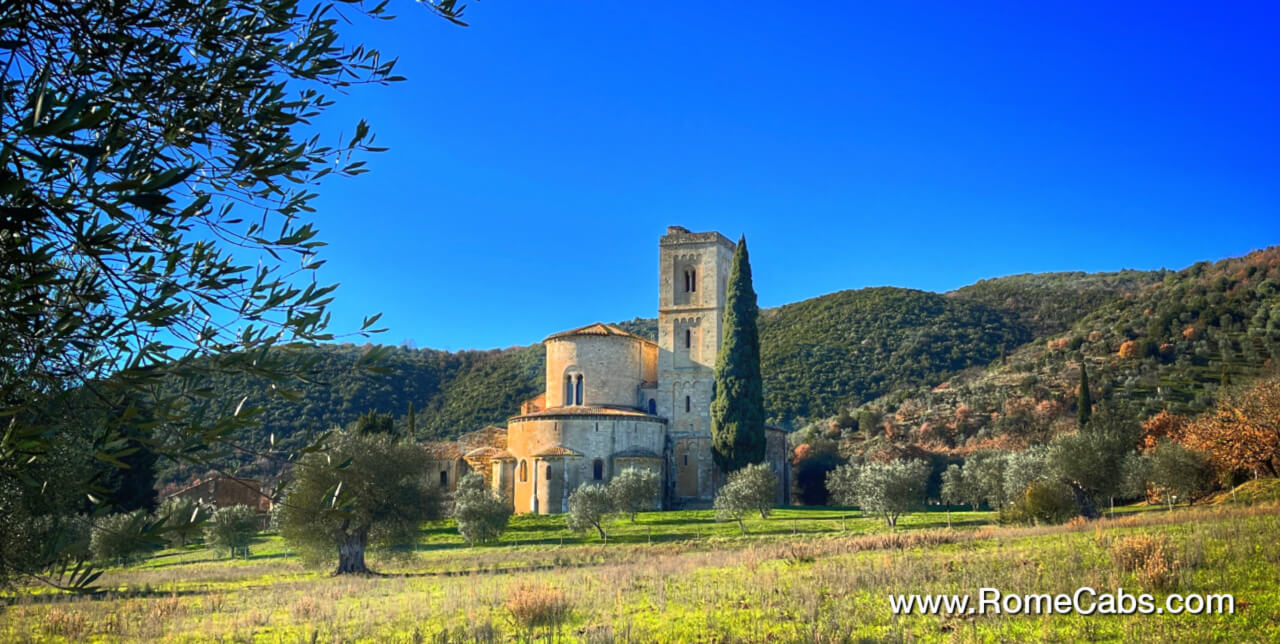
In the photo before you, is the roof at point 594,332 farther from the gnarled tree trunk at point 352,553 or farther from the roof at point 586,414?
the gnarled tree trunk at point 352,553

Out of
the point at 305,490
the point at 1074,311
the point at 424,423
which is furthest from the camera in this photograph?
the point at 1074,311

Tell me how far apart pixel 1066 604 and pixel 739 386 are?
32134 millimetres

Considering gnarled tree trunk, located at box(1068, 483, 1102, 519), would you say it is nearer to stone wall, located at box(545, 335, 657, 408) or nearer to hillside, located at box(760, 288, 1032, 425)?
stone wall, located at box(545, 335, 657, 408)

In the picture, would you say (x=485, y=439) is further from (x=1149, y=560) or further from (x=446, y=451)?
(x=1149, y=560)

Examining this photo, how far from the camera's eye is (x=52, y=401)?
4.66 m

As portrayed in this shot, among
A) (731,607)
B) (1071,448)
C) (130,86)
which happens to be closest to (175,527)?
(130,86)

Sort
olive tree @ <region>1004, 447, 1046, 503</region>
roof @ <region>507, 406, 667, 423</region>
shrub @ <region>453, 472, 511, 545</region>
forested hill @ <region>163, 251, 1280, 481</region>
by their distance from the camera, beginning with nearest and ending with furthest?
olive tree @ <region>1004, 447, 1046, 503</region>
shrub @ <region>453, 472, 511, 545</region>
roof @ <region>507, 406, 667, 423</region>
forested hill @ <region>163, 251, 1280, 481</region>

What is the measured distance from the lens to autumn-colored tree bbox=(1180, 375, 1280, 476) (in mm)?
26281

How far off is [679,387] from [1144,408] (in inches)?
938

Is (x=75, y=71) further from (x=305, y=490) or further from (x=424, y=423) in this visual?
→ (x=424, y=423)

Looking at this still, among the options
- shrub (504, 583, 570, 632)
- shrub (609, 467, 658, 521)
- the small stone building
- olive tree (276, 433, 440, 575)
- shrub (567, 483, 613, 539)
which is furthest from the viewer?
the small stone building

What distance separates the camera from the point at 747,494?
3544 cm

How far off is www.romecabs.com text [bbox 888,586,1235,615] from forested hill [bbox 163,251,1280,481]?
49.5 meters

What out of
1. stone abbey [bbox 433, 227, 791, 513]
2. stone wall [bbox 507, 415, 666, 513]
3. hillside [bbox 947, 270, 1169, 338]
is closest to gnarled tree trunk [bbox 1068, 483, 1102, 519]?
stone abbey [bbox 433, 227, 791, 513]
